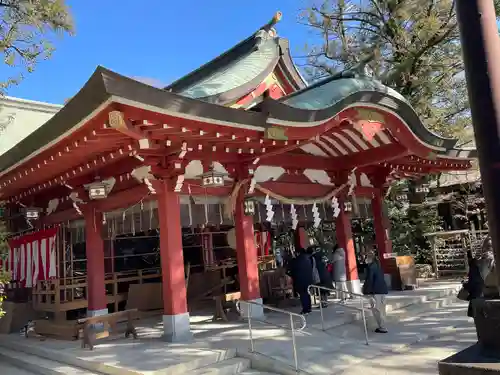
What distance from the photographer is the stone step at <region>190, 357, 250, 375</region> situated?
17.3ft

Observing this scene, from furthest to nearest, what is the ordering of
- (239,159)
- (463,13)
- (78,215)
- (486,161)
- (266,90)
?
(266,90) → (78,215) → (239,159) → (463,13) → (486,161)

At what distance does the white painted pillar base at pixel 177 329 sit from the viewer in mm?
6527

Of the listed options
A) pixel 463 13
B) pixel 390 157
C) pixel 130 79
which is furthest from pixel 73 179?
pixel 463 13

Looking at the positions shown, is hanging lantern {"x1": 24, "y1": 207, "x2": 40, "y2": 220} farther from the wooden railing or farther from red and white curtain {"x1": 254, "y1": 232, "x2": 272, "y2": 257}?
red and white curtain {"x1": 254, "y1": 232, "x2": 272, "y2": 257}

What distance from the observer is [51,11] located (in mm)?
7324

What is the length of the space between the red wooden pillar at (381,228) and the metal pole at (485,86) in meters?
9.61

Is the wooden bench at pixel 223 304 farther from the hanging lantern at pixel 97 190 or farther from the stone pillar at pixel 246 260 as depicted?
the hanging lantern at pixel 97 190

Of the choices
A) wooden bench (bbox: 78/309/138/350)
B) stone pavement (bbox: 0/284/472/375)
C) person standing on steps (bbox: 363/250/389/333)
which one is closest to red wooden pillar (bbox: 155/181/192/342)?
stone pavement (bbox: 0/284/472/375)

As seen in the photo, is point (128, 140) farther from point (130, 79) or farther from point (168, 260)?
point (168, 260)

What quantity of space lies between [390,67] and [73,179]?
1156cm

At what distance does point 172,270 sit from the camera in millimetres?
6676

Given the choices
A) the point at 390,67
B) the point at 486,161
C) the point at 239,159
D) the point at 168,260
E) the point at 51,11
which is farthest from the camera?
the point at 390,67

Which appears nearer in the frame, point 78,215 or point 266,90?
point 78,215

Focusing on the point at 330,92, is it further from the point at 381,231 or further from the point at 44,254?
the point at 44,254
